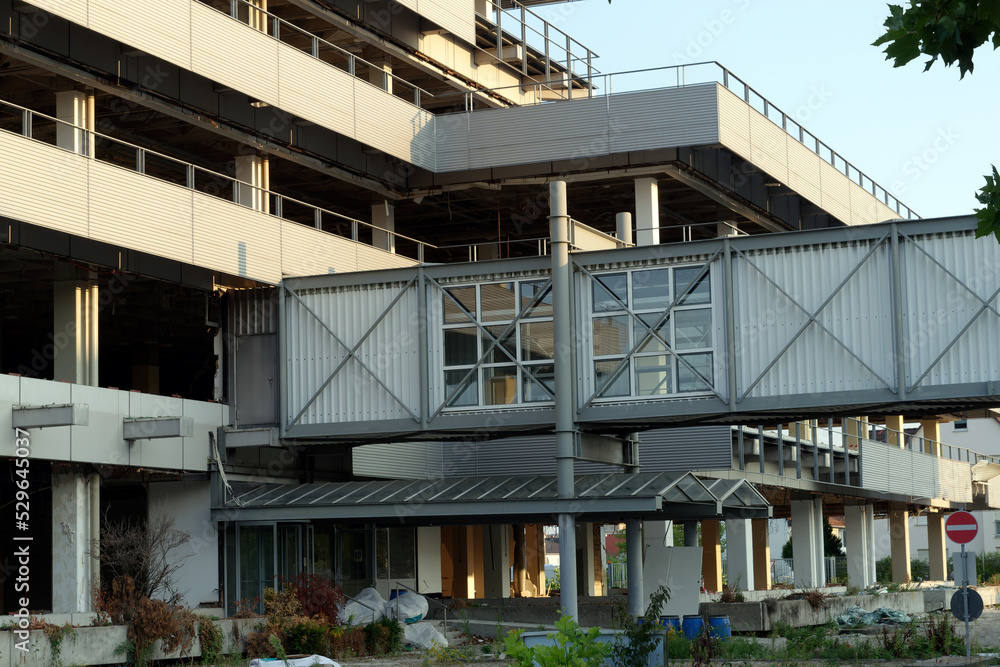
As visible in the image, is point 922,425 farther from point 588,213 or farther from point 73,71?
point 73,71

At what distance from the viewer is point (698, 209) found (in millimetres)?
43438

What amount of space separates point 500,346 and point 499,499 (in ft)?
11.4

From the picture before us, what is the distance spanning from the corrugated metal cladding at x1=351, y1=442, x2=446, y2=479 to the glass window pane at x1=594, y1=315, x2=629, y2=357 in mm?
8181

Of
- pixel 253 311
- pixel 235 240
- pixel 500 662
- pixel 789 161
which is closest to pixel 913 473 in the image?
pixel 789 161

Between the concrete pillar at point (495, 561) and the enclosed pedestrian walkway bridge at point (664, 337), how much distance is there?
745 inches

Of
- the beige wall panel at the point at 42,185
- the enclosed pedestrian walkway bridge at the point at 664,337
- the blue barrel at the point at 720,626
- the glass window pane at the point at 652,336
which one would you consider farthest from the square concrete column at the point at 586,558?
the beige wall panel at the point at 42,185

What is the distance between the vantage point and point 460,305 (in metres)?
30.8

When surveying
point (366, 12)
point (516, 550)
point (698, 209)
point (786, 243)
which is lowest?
point (516, 550)

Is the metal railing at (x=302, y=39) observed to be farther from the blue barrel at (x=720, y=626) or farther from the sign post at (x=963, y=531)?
the sign post at (x=963, y=531)

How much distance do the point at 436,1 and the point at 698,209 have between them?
10757 millimetres

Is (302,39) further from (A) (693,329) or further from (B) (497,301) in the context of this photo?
(A) (693,329)

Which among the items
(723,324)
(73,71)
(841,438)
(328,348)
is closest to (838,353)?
(723,324)

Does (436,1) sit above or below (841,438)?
above

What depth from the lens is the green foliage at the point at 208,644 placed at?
2566 cm
